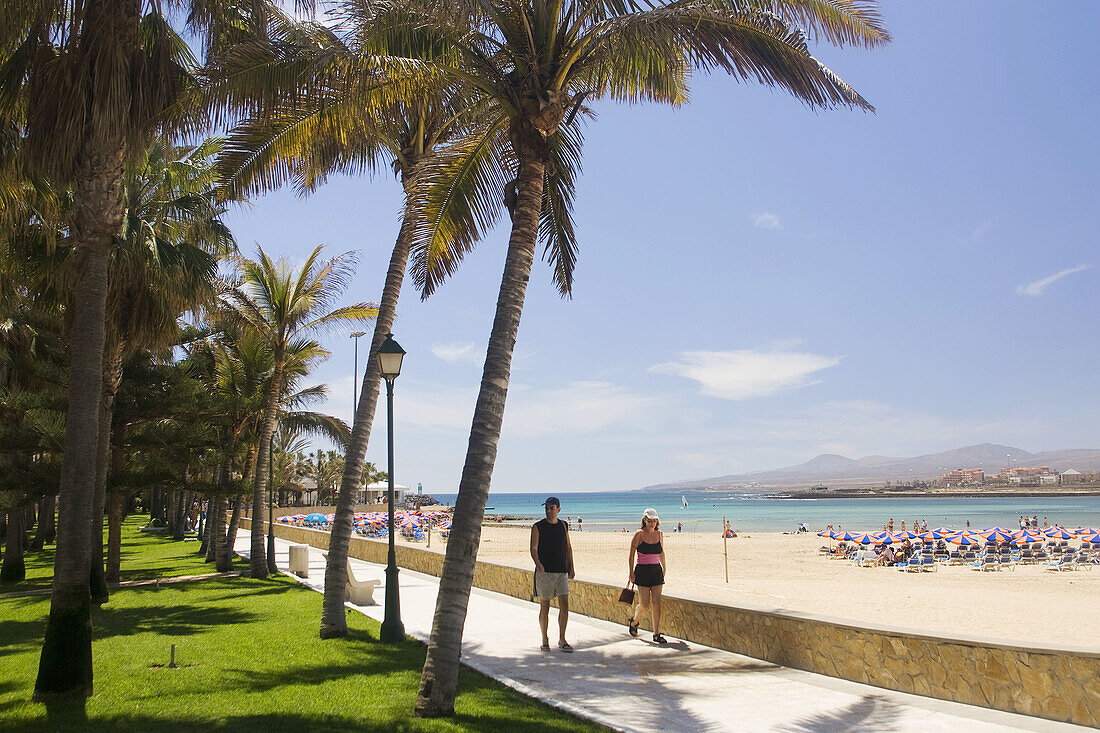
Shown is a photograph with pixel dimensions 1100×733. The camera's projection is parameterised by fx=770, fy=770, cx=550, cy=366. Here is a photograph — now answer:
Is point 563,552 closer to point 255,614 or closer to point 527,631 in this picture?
point 527,631

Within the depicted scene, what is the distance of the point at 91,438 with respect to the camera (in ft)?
22.7

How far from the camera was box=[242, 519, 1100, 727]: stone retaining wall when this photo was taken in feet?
17.7

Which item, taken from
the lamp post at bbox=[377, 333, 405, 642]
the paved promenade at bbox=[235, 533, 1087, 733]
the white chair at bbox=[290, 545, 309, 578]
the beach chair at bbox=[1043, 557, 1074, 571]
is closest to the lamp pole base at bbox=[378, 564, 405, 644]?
the lamp post at bbox=[377, 333, 405, 642]

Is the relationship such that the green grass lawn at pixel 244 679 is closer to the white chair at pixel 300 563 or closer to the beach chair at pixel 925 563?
the white chair at pixel 300 563

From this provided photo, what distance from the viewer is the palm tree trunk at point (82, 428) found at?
6.41 metres

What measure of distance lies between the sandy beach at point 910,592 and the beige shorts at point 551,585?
1762 millimetres

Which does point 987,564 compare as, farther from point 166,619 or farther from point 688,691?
point 166,619

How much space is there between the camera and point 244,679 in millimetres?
7141

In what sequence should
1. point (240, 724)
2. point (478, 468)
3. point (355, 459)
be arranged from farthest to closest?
point (355, 459) → point (478, 468) → point (240, 724)

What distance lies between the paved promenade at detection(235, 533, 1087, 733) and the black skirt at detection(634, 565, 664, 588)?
2.19ft

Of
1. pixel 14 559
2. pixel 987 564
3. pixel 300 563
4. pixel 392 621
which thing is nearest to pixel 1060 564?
pixel 987 564

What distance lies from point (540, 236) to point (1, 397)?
1310 cm

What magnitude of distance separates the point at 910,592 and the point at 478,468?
56.3 ft

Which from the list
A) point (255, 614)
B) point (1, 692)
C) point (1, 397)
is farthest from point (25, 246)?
point (1, 692)
